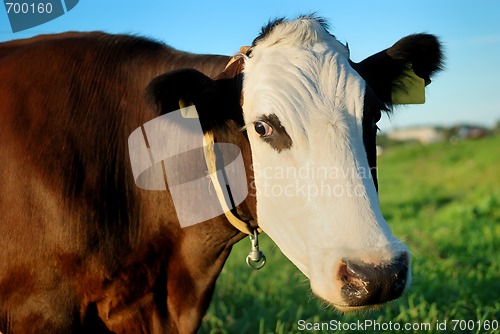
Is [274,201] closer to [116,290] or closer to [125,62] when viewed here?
[116,290]

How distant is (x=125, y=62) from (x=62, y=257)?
3.76 feet

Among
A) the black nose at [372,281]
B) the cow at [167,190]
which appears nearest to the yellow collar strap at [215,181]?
the cow at [167,190]

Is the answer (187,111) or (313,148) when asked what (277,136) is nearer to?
(313,148)

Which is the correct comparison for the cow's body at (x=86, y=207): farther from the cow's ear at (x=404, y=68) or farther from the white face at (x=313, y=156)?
the cow's ear at (x=404, y=68)

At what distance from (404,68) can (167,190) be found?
5.12 ft

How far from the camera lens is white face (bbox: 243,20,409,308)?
2477 mm

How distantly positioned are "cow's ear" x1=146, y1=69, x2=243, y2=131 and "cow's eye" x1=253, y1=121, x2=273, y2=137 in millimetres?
201

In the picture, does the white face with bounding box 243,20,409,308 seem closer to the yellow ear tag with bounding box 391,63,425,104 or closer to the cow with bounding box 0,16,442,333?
the cow with bounding box 0,16,442,333

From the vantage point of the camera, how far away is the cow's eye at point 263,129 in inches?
109

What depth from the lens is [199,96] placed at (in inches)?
118

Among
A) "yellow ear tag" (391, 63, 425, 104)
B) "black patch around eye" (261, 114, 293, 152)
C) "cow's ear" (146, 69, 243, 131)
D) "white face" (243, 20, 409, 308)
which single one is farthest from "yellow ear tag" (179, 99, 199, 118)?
"yellow ear tag" (391, 63, 425, 104)

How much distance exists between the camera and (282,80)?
111 inches

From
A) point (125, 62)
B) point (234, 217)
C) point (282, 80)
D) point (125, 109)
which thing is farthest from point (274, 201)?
point (125, 62)

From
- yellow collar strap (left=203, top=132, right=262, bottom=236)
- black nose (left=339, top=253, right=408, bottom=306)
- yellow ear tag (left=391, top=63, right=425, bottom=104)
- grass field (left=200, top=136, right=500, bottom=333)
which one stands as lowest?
grass field (left=200, top=136, right=500, bottom=333)
